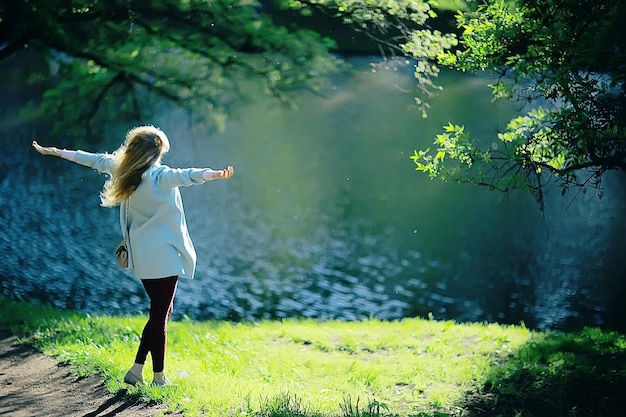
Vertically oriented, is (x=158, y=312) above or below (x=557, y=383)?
Result: below

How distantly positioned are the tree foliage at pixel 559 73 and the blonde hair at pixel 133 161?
2.57 m

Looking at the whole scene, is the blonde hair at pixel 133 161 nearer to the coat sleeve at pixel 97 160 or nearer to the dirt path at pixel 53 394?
the coat sleeve at pixel 97 160

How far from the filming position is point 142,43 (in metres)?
8.87

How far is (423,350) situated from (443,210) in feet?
37.5

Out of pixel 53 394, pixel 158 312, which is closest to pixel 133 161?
pixel 158 312

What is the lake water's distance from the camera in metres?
12.9

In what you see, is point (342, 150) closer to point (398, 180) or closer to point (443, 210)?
point (398, 180)

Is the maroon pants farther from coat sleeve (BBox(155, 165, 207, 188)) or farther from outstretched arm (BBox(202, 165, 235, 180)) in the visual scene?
outstretched arm (BBox(202, 165, 235, 180))

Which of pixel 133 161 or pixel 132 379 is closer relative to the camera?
pixel 133 161

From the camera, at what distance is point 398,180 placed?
20422 millimetres

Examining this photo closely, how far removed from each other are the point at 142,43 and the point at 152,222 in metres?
4.81

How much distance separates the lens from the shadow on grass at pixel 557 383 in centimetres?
529

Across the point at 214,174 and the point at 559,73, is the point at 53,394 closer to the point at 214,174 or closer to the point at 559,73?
the point at 214,174

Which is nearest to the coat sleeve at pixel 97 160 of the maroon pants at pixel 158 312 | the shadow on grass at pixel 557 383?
the maroon pants at pixel 158 312
